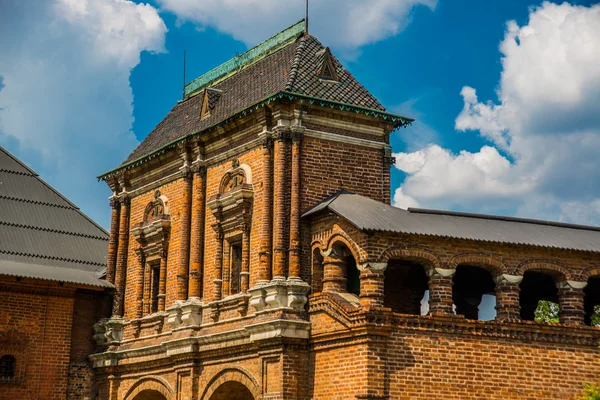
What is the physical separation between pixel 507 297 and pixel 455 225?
5.96 ft

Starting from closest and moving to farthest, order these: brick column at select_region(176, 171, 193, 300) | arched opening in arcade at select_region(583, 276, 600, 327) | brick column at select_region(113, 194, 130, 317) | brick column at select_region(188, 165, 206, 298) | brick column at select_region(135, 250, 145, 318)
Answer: arched opening in arcade at select_region(583, 276, 600, 327) < brick column at select_region(188, 165, 206, 298) < brick column at select_region(176, 171, 193, 300) < brick column at select_region(135, 250, 145, 318) < brick column at select_region(113, 194, 130, 317)

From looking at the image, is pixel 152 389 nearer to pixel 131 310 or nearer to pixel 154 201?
pixel 131 310

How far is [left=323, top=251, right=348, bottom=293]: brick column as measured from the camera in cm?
2025

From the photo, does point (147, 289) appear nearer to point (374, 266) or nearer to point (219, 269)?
point (219, 269)

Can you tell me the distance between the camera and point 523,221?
21.3m

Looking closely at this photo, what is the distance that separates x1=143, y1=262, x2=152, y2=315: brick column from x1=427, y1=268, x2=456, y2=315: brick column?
30.9ft

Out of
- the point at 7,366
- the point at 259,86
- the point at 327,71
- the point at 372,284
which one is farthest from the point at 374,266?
the point at 7,366

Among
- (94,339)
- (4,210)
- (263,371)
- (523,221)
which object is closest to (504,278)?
(523,221)

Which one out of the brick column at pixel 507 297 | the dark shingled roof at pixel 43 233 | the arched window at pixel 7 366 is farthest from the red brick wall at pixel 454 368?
the dark shingled roof at pixel 43 233

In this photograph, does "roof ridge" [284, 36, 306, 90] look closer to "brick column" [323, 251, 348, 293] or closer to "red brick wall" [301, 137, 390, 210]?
"red brick wall" [301, 137, 390, 210]

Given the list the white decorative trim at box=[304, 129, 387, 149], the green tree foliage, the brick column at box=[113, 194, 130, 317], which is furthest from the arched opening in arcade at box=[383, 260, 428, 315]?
the green tree foliage

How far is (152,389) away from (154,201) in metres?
5.09

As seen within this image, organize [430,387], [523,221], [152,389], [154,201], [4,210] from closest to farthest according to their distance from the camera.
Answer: [430,387], [523,221], [152,389], [154,201], [4,210]

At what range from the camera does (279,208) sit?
2103 centimetres
